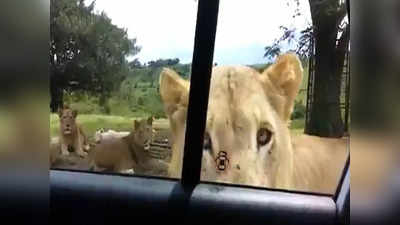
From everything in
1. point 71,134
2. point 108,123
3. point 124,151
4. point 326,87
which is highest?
point 326,87

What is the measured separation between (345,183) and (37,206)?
2536mm

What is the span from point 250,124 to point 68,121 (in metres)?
1.29

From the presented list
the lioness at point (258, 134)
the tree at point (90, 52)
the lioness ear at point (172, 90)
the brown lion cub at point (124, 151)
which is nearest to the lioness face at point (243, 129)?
the lioness at point (258, 134)

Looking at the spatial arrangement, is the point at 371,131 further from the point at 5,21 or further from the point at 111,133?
the point at 111,133

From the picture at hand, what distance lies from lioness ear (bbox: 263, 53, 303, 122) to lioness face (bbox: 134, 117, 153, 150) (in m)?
0.89

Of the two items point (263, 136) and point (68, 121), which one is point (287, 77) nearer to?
point (263, 136)

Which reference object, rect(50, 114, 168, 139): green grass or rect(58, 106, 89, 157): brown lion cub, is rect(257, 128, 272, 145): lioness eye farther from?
rect(58, 106, 89, 157): brown lion cub

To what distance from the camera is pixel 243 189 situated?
11.3ft

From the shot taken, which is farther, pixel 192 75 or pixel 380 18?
pixel 192 75

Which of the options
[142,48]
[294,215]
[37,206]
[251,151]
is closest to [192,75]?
[142,48]

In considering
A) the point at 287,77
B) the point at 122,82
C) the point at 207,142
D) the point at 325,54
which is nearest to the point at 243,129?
the point at 207,142

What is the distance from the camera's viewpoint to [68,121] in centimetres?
363

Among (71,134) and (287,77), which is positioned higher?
(287,77)

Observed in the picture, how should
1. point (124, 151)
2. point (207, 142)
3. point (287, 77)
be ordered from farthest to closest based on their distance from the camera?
1. point (124, 151)
2. point (207, 142)
3. point (287, 77)
